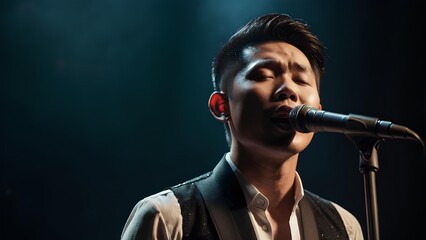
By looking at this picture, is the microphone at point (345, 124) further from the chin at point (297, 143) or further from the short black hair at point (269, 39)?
the short black hair at point (269, 39)

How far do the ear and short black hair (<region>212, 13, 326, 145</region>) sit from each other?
0.11 feet

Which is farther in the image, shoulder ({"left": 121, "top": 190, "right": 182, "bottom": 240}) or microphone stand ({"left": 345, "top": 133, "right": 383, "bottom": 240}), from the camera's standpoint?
shoulder ({"left": 121, "top": 190, "right": 182, "bottom": 240})

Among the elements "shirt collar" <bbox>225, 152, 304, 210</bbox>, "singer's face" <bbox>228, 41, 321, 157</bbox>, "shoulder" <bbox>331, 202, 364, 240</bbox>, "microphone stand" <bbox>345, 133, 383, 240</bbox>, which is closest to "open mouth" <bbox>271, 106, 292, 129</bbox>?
"singer's face" <bbox>228, 41, 321, 157</bbox>

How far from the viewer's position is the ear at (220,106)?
2160 mm

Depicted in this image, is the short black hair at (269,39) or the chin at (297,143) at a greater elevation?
the short black hair at (269,39)

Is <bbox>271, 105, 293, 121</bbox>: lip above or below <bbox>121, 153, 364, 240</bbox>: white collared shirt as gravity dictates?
above

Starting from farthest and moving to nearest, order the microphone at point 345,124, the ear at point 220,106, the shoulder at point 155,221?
the ear at point 220,106 → the shoulder at point 155,221 → the microphone at point 345,124

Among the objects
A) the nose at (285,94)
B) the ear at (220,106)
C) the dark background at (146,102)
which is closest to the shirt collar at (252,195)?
the ear at (220,106)

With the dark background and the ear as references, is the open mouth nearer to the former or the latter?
the ear

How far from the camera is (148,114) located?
10.9 ft

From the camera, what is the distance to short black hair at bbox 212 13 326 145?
219cm

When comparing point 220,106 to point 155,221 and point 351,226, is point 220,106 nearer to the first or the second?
point 155,221

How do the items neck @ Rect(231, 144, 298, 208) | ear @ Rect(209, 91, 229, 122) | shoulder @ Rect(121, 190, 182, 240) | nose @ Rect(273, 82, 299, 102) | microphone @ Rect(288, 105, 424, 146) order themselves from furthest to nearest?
ear @ Rect(209, 91, 229, 122)
neck @ Rect(231, 144, 298, 208)
nose @ Rect(273, 82, 299, 102)
shoulder @ Rect(121, 190, 182, 240)
microphone @ Rect(288, 105, 424, 146)

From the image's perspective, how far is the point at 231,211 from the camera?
1943 millimetres
